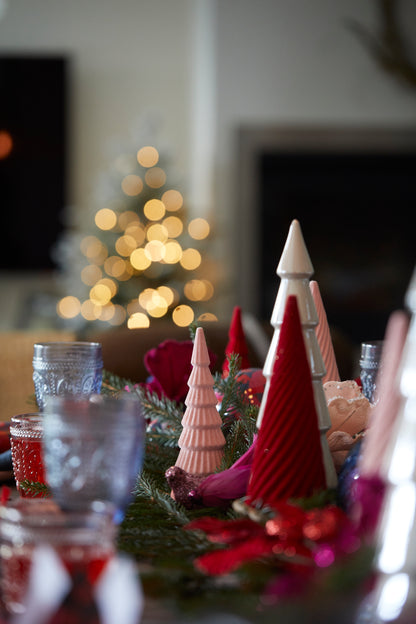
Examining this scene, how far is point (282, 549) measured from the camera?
1.34 ft

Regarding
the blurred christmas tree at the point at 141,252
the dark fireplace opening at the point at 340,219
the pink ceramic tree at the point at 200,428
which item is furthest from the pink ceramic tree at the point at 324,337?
the dark fireplace opening at the point at 340,219

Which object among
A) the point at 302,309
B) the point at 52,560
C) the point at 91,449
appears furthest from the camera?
the point at 302,309

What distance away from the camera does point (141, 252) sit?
4266 mm

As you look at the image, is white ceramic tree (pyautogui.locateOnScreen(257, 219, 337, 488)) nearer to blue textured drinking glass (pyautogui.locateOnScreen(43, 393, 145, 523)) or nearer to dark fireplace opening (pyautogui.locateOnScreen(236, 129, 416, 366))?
blue textured drinking glass (pyautogui.locateOnScreen(43, 393, 145, 523))

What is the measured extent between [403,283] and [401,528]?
427 cm

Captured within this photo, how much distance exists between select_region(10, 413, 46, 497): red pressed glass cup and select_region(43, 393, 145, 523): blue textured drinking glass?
0.20m

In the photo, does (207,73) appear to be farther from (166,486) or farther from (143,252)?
(166,486)

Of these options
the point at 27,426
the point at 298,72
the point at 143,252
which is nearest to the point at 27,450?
the point at 27,426

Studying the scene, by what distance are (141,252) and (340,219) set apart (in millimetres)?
1294

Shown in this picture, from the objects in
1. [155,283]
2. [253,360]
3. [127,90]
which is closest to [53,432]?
[253,360]

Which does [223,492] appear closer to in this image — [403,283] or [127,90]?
[403,283]

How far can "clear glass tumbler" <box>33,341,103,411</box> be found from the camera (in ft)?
2.42

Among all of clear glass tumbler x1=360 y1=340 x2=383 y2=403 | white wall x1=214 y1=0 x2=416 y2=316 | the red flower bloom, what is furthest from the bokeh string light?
the red flower bloom

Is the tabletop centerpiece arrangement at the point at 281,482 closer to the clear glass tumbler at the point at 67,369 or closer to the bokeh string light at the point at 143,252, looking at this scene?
the clear glass tumbler at the point at 67,369
